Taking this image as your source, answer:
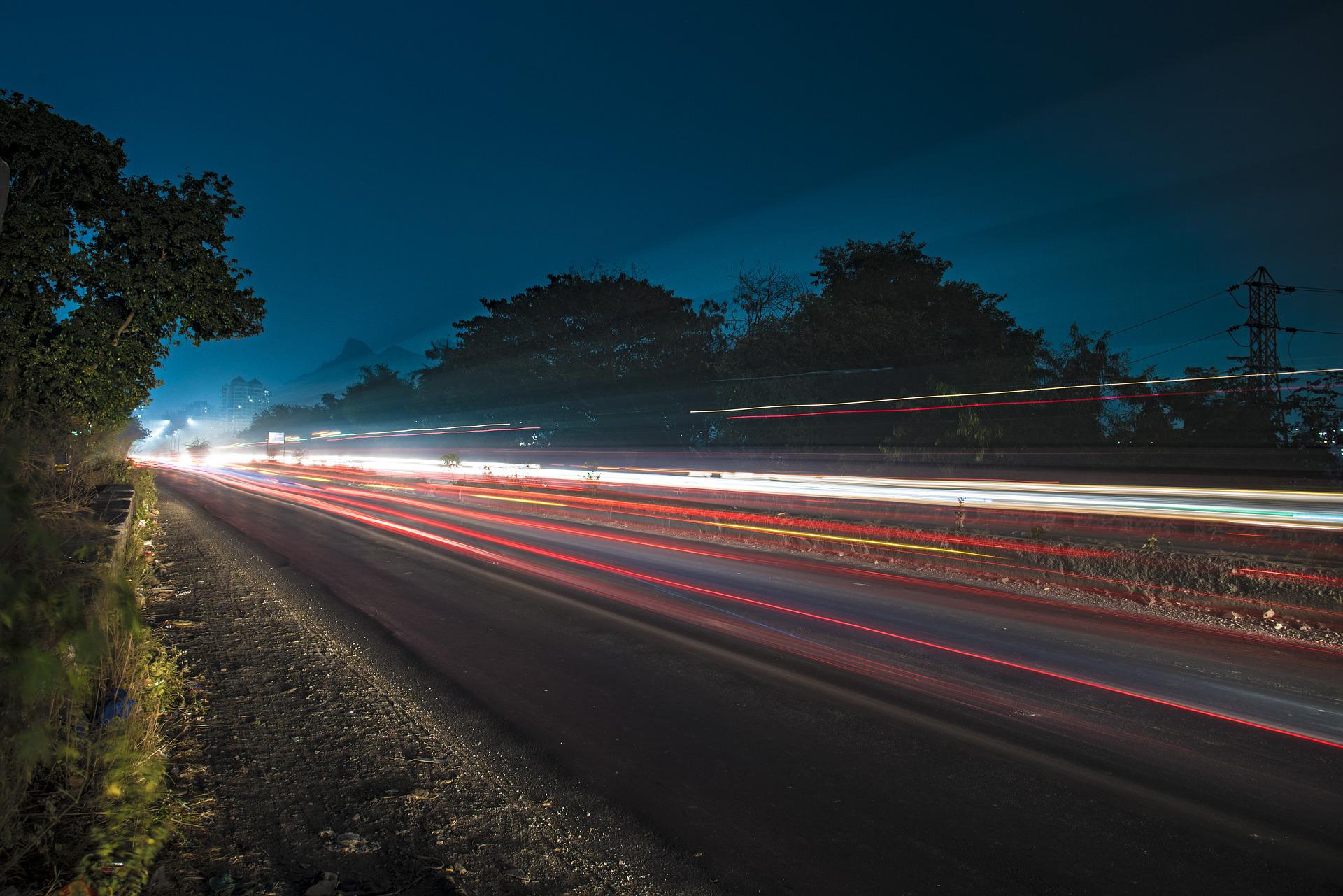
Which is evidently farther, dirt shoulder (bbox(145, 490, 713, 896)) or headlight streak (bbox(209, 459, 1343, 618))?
headlight streak (bbox(209, 459, 1343, 618))

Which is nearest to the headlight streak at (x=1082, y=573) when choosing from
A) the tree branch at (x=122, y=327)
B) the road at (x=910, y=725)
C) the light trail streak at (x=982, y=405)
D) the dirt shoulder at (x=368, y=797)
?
the road at (x=910, y=725)

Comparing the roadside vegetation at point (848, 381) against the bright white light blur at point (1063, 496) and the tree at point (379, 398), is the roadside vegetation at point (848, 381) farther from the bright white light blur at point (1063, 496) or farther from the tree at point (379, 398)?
the tree at point (379, 398)

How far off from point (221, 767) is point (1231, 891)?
5.34 meters

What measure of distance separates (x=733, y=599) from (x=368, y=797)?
19.1 feet

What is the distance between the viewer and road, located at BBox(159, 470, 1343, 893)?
11.4 feet

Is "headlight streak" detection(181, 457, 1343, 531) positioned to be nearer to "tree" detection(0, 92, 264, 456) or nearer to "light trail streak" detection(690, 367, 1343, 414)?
"light trail streak" detection(690, 367, 1343, 414)

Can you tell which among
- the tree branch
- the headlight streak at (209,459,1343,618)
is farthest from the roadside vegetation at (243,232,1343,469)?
the tree branch

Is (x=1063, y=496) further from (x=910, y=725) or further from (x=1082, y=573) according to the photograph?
(x=910, y=725)

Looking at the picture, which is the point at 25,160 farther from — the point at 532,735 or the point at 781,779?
the point at 781,779

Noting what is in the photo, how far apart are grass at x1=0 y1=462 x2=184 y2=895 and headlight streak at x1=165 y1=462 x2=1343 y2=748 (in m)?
5.20

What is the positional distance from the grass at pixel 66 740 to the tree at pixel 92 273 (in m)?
8.19

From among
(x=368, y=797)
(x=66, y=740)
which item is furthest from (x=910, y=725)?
(x=66, y=740)

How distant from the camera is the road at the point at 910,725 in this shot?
3463 millimetres

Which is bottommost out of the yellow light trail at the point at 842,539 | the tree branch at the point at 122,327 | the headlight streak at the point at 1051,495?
the yellow light trail at the point at 842,539
